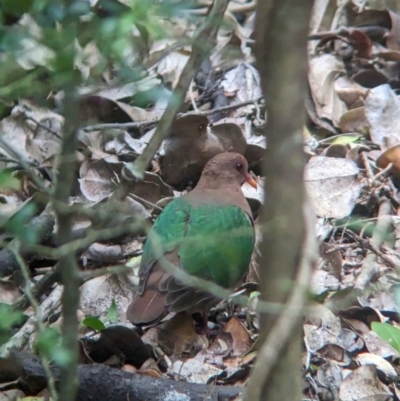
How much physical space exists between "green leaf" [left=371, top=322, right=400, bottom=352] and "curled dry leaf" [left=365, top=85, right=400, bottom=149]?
196 cm

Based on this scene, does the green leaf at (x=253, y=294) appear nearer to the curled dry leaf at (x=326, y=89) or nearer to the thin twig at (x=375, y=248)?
the thin twig at (x=375, y=248)

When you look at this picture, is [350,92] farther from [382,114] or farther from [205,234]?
[205,234]

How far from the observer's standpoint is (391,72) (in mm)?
5598

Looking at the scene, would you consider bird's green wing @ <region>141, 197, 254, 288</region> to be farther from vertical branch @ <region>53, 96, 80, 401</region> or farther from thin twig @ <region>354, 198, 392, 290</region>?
vertical branch @ <region>53, 96, 80, 401</region>

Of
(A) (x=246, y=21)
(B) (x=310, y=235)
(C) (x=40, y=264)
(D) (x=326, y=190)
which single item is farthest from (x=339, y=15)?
(B) (x=310, y=235)

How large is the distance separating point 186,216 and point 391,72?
2.46 meters

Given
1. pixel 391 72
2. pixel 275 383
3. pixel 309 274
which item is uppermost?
pixel 309 274

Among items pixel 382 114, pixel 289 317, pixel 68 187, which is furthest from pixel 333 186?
pixel 289 317

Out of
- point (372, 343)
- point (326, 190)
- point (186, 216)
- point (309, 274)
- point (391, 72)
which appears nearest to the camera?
point (309, 274)

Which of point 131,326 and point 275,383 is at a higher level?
point 275,383

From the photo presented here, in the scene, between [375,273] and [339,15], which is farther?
[339,15]

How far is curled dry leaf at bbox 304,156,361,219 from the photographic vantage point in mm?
4293

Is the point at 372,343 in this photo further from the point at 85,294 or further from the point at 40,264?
the point at 40,264

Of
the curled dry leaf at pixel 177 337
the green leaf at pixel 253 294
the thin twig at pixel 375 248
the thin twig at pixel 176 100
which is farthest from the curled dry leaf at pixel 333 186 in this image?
the thin twig at pixel 176 100
